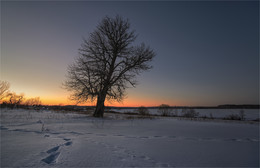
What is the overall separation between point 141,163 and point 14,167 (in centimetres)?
150

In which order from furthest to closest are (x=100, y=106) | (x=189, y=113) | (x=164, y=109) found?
1. (x=164, y=109)
2. (x=189, y=113)
3. (x=100, y=106)

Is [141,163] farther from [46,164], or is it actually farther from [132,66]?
[132,66]

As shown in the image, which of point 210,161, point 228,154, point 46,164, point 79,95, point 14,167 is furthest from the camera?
point 79,95

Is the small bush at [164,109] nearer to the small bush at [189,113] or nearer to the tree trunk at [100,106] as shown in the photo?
the small bush at [189,113]

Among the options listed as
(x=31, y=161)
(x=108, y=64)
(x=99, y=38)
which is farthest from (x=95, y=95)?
(x=31, y=161)

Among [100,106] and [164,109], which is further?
[164,109]

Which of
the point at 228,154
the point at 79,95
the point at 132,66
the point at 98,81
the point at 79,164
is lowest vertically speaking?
the point at 228,154

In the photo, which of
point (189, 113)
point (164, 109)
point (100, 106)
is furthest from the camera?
point (164, 109)

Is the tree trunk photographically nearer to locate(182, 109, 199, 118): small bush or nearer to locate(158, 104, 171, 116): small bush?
locate(158, 104, 171, 116): small bush

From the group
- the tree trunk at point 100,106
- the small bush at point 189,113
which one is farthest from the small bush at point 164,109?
the tree trunk at point 100,106

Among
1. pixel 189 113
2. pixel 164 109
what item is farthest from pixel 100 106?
pixel 189 113

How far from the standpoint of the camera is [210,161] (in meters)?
1.98

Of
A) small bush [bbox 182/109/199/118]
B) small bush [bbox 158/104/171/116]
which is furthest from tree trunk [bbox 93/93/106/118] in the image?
small bush [bbox 182/109/199/118]

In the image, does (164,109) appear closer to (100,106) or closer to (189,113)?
(189,113)
